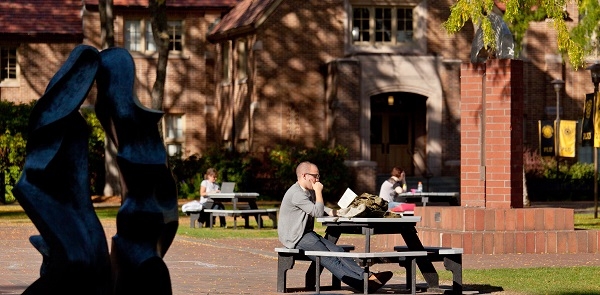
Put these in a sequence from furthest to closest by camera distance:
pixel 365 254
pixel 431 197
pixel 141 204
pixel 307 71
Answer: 1. pixel 307 71
2. pixel 431 197
3. pixel 365 254
4. pixel 141 204

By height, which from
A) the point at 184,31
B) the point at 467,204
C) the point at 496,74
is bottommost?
the point at 467,204

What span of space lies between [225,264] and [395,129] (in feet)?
95.5

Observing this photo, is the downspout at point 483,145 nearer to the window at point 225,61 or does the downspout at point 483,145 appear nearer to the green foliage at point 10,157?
the green foliage at point 10,157

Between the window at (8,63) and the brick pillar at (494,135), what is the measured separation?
1152 inches

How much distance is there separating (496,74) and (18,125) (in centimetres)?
2497

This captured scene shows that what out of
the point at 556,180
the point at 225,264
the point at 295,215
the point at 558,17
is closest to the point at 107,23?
the point at 558,17

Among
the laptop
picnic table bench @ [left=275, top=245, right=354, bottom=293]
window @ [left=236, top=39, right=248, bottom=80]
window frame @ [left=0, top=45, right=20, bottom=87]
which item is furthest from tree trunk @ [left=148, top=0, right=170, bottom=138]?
picnic table bench @ [left=275, top=245, right=354, bottom=293]

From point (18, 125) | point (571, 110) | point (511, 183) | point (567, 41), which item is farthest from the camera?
point (571, 110)

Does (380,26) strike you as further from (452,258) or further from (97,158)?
(452,258)

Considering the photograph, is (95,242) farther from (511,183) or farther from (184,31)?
(184,31)

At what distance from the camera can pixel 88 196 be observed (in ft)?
26.7

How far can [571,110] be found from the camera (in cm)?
4612

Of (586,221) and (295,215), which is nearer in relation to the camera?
(295,215)

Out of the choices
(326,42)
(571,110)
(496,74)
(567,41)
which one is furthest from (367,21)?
(496,74)
